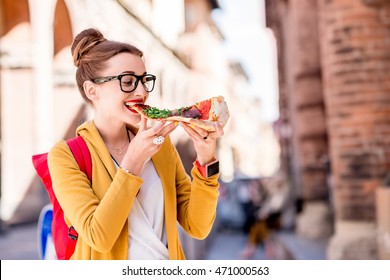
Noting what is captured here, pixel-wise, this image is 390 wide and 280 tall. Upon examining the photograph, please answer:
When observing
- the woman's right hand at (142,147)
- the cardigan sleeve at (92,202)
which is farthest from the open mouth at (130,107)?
the cardigan sleeve at (92,202)

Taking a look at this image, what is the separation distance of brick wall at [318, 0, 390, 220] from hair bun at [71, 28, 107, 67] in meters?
3.49

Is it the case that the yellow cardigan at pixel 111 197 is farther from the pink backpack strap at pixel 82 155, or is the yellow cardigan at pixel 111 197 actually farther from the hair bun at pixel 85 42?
the hair bun at pixel 85 42

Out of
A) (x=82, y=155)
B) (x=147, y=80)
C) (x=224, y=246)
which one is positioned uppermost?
(x=147, y=80)

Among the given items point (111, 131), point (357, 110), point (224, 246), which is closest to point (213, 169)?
point (111, 131)

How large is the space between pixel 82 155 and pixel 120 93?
21 cm

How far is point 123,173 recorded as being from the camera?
149 cm

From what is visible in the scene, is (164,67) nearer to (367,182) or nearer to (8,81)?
(8,81)

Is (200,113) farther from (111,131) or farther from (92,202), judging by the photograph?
(92,202)

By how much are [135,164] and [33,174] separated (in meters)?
3.10

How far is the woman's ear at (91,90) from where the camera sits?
1.63m

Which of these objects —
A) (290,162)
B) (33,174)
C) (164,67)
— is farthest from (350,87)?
(290,162)

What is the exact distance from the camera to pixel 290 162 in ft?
34.0

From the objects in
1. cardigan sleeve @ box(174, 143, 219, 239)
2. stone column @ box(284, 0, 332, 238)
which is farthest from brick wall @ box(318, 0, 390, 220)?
cardigan sleeve @ box(174, 143, 219, 239)

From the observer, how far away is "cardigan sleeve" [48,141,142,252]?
4.77 feet
